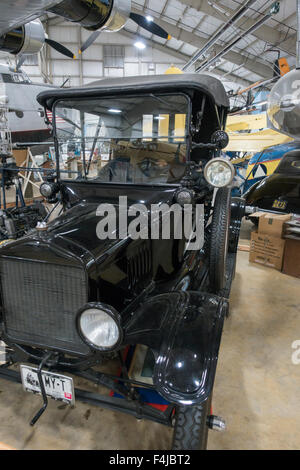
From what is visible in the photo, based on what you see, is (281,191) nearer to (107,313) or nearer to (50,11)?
(50,11)

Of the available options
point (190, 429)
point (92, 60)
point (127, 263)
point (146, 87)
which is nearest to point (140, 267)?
point (127, 263)

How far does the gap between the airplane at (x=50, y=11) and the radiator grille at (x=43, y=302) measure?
2094mm

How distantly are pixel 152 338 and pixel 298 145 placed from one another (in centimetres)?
689

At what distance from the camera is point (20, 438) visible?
5.90 ft

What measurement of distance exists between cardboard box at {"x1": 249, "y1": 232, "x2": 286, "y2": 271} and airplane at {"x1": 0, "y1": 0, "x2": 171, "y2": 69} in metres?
3.55

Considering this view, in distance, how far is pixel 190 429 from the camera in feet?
4.52

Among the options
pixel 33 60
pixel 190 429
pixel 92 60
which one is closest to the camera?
pixel 190 429

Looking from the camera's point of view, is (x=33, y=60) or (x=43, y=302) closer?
(x=43, y=302)

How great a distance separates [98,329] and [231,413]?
4.12 feet

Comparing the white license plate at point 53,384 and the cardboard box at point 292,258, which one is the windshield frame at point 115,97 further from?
the cardboard box at point 292,258

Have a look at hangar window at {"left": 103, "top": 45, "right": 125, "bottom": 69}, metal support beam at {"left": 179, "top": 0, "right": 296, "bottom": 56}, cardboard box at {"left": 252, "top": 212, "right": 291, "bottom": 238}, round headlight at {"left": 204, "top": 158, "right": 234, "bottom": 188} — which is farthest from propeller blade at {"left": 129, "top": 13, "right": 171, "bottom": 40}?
hangar window at {"left": 103, "top": 45, "right": 125, "bottom": 69}

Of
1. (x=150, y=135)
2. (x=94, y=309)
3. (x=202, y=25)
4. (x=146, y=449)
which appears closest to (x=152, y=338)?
(x=94, y=309)

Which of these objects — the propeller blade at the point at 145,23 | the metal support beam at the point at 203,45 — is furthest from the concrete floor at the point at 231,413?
the metal support beam at the point at 203,45

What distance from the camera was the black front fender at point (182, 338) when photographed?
51.6 inches
